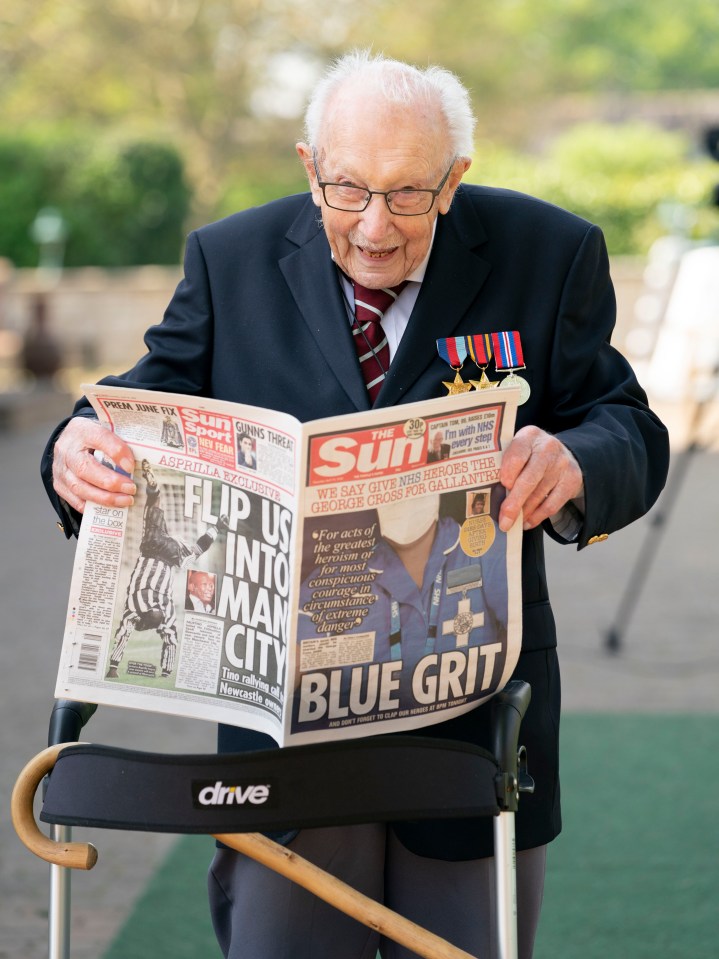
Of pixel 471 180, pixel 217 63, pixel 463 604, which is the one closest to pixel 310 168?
pixel 463 604

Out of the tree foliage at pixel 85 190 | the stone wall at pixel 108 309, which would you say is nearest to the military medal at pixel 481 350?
the stone wall at pixel 108 309

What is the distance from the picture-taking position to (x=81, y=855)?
1617mm

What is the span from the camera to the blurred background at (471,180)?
3.50 meters

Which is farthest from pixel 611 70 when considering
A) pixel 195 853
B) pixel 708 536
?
pixel 195 853

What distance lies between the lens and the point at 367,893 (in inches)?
76.9

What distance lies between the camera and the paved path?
341 centimetres

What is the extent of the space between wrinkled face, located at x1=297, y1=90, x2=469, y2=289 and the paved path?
2030 millimetres

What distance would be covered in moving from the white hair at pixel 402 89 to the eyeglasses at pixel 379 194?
81mm

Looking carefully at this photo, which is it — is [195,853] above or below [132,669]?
below

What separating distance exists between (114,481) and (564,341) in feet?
2.21

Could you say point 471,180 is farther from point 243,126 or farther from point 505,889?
point 505,889

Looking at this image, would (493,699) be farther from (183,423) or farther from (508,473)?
(183,423)

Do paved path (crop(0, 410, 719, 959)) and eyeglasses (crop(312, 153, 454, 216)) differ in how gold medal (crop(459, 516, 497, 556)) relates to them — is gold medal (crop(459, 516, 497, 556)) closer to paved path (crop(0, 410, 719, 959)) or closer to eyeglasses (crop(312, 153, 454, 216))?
eyeglasses (crop(312, 153, 454, 216))

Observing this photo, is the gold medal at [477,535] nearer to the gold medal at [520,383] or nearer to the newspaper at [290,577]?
the newspaper at [290,577]
